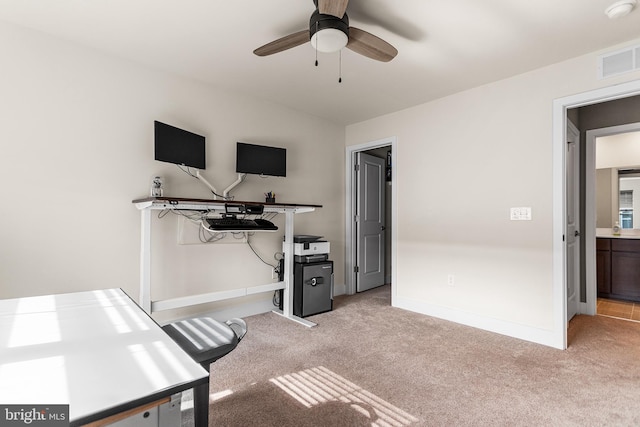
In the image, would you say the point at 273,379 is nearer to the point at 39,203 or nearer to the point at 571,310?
the point at 39,203

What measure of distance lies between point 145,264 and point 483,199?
3.19m

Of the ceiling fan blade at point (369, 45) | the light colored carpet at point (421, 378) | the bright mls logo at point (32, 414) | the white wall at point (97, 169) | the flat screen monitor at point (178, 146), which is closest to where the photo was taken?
the bright mls logo at point (32, 414)

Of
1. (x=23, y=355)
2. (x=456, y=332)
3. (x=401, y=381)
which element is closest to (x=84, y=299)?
(x=23, y=355)

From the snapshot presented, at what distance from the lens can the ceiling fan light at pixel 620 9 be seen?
1929 mm

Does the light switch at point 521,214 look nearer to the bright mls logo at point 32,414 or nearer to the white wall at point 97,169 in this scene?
the white wall at point 97,169

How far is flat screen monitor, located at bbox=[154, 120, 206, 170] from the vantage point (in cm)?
262

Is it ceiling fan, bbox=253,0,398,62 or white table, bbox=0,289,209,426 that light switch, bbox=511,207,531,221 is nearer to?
ceiling fan, bbox=253,0,398,62

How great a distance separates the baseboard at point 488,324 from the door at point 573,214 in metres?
1.02

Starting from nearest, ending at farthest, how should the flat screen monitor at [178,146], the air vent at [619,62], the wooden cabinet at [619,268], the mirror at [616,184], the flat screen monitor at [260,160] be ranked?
the air vent at [619,62], the flat screen monitor at [178,146], the flat screen monitor at [260,160], the wooden cabinet at [619,268], the mirror at [616,184]

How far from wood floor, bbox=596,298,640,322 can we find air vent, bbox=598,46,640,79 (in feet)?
8.70

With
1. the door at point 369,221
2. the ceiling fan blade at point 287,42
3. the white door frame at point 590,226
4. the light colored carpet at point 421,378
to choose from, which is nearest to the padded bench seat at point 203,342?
the light colored carpet at point 421,378

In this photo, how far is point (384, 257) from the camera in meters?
5.22

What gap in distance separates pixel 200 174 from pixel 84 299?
1958 millimetres

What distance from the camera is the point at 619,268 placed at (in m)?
4.18
